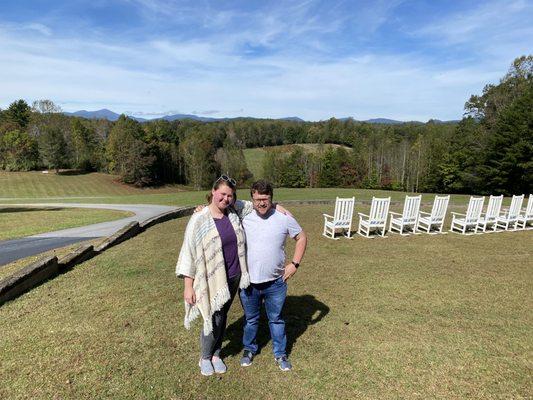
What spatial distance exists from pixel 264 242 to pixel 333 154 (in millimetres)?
61533

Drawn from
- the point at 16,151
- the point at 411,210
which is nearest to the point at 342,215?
the point at 411,210

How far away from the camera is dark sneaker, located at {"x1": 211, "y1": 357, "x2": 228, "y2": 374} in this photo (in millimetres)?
3740

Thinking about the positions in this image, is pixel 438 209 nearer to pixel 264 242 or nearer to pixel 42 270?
pixel 264 242

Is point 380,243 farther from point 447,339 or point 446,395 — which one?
point 446,395

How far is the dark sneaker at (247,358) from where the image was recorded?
152 inches

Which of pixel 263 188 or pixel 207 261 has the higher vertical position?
pixel 263 188

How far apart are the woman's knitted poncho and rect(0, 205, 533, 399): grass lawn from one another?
0.93 metres

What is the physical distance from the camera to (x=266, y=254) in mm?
3564

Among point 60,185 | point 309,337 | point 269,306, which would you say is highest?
point 269,306

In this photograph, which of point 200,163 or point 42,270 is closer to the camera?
point 42,270

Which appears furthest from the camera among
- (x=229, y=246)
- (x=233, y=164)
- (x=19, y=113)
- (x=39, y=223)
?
(x=19, y=113)

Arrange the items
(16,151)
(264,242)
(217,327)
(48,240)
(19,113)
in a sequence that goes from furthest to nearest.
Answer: (19,113)
(16,151)
(48,240)
(217,327)
(264,242)

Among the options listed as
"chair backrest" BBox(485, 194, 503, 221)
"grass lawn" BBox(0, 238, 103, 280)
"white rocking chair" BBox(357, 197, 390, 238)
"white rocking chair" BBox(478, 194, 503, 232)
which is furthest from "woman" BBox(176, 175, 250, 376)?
"chair backrest" BBox(485, 194, 503, 221)

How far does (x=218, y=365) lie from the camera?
3.77 m
